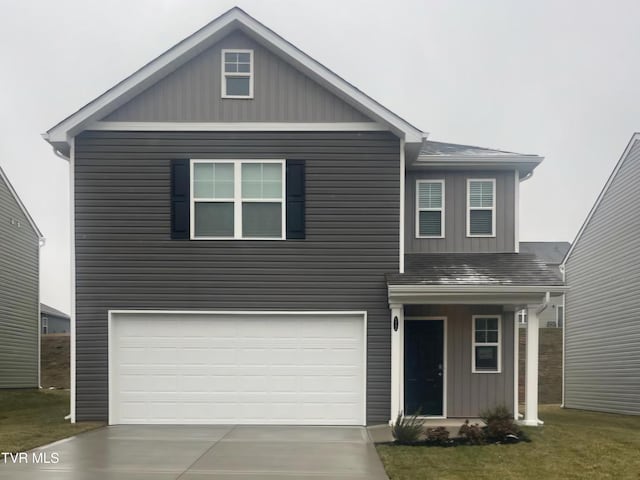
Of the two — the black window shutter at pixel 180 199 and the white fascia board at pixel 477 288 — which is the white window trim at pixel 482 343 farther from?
the black window shutter at pixel 180 199

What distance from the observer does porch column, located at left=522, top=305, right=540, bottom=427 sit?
12.0 metres

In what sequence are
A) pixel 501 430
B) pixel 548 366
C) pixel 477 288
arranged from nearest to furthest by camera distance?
pixel 501 430 → pixel 477 288 → pixel 548 366

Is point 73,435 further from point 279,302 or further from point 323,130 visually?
point 323,130

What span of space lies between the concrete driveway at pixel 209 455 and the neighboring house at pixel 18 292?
35.3 feet

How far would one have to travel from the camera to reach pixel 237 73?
→ 12875 mm

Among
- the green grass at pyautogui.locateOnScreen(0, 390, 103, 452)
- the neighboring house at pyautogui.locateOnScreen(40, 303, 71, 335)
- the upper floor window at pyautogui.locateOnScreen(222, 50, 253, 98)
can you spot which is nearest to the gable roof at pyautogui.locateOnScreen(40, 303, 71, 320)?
the neighboring house at pyautogui.locateOnScreen(40, 303, 71, 335)

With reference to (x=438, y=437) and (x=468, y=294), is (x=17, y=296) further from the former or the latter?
(x=438, y=437)

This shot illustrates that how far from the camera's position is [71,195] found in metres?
12.8

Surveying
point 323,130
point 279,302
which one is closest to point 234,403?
point 279,302

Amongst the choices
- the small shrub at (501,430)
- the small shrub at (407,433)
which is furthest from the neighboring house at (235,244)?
the small shrub at (501,430)

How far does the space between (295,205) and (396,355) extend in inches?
138

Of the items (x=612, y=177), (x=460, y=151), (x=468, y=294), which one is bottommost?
(x=468, y=294)

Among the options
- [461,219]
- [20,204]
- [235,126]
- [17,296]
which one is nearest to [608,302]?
[461,219]

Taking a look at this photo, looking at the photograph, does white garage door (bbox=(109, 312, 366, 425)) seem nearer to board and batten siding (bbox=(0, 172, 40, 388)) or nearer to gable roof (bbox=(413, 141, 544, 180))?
gable roof (bbox=(413, 141, 544, 180))
